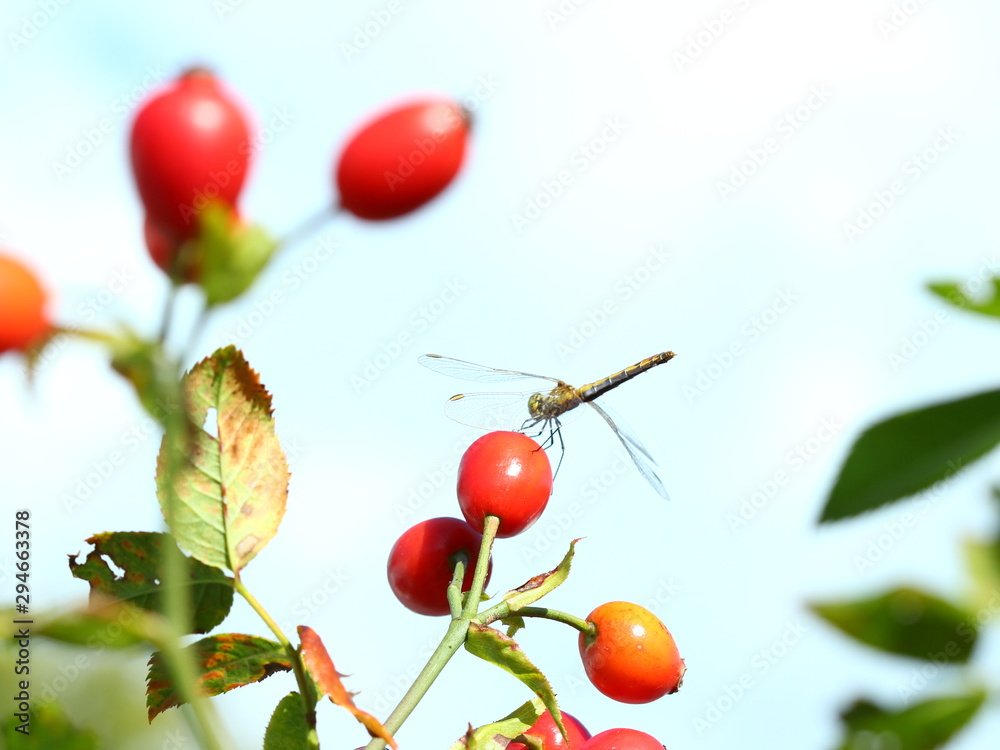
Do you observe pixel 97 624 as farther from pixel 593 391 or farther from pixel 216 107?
pixel 593 391

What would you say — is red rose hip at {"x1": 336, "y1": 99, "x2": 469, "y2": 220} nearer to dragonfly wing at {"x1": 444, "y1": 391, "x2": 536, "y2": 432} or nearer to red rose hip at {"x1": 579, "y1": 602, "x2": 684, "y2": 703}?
red rose hip at {"x1": 579, "y1": 602, "x2": 684, "y2": 703}

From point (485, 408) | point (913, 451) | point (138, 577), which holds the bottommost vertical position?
point (913, 451)

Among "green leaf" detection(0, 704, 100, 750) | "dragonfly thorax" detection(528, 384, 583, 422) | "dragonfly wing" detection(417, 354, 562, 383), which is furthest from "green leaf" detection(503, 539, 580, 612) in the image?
"dragonfly wing" detection(417, 354, 562, 383)

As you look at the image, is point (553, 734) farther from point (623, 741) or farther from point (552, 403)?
point (552, 403)

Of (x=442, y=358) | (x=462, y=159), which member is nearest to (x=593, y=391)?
(x=442, y=358)

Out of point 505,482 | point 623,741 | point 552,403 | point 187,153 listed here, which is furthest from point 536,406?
point 187,153

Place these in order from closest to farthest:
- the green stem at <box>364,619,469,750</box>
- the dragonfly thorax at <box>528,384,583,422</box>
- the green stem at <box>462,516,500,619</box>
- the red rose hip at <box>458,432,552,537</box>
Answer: the green stem at <box>364,619,469,750</box>, the green stem at <box>462,516,500,619</box>, the red rose hip at <box>458,432,552,537</box>, the dragonfly thorax at <box>528,384,583,422</box>
